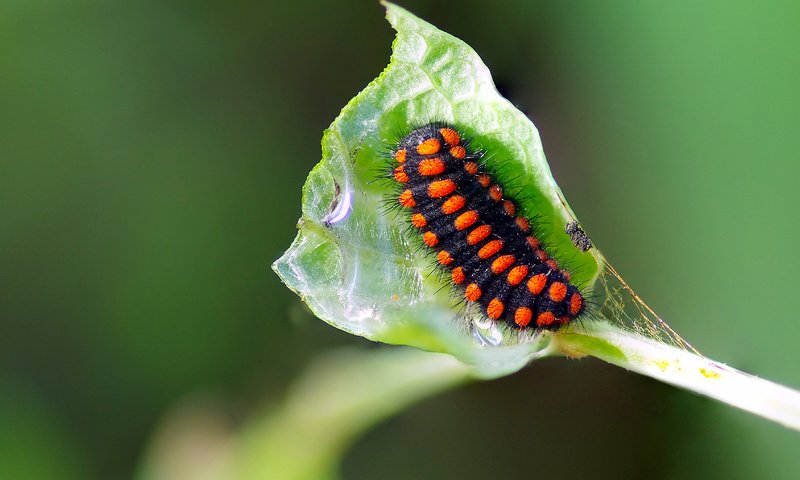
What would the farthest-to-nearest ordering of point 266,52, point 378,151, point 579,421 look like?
point 266,52 → point 579,421 → point 378,151

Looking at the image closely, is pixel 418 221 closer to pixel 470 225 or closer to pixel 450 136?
pixel 470 225

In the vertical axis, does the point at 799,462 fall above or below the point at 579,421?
above

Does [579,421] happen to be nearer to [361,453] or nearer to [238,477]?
[361,453]

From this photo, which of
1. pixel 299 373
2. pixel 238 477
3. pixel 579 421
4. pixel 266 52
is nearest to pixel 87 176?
pixel 266 52

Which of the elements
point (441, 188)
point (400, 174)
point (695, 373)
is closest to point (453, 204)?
point (441, 188)

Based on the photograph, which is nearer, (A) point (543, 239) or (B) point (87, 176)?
(A) point (543, 239)

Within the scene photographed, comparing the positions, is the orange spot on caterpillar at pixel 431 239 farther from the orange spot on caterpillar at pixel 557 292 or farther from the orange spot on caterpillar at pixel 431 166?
the orange spot on caterpillar at pixel 557 292

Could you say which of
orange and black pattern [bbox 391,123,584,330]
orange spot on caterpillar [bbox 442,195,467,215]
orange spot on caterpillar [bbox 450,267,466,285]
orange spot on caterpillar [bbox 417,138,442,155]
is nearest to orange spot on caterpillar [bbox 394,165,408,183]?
orange and black pattern [bbox 391,123,584,330]
